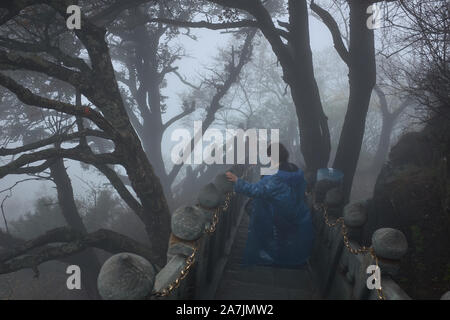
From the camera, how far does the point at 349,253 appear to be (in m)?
4.06

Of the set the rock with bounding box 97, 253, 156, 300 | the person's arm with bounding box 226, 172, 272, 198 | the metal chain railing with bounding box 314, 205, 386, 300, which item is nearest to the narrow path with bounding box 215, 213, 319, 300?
the metal chain railing with bounding box 314, 205, 386, 300

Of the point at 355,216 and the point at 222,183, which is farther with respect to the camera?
the point at 222,183

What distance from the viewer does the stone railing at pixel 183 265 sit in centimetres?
210

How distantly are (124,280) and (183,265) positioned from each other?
1.09 m

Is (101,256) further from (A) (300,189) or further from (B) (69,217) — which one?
(A) (300,189)

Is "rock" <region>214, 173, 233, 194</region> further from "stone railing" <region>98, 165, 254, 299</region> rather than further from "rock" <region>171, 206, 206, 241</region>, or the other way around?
"rock" <region>171, 206, 206, 241</region>

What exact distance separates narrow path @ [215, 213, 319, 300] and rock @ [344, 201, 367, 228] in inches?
58.3

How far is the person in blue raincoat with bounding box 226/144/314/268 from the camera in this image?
483 centimetres

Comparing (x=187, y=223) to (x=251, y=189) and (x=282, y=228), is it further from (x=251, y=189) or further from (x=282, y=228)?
(x=282, y=228)

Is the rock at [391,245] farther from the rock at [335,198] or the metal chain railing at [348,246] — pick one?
the rock at [335,198]

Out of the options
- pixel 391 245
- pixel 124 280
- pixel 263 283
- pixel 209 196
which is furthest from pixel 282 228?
pixel 124 280

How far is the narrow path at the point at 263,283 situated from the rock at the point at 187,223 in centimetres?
187
